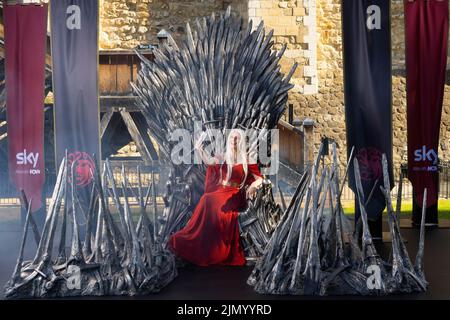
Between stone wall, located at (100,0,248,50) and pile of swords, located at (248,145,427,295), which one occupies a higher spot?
stone wall, located at (100,0,248,50)

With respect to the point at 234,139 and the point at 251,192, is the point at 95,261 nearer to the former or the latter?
the point at 251,192

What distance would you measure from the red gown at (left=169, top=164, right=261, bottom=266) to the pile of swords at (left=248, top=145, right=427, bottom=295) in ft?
2.87

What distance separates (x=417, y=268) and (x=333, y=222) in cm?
74

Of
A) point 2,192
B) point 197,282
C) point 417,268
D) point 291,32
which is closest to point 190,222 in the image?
point 197,282

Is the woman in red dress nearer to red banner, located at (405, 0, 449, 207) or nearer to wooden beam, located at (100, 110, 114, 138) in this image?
red banner, located at (405, 0, 449, 207)

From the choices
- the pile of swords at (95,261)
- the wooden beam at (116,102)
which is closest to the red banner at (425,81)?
the pile of swords at (95,261)

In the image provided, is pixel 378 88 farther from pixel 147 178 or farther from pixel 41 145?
pixel 147 178

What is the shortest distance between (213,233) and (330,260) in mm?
1301

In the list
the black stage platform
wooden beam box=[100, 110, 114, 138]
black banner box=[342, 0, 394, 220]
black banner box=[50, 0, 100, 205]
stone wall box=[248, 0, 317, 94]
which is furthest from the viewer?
stone wall box=[248, 0, 317, 94]

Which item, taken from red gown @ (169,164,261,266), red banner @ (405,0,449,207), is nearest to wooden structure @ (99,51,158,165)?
red banner @ (405,0,449,207)

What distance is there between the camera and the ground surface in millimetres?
6395

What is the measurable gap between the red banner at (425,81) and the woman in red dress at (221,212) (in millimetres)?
2598

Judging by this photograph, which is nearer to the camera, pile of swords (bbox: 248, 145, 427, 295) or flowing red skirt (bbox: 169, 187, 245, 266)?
pile of swords (bbox: 248, 145, 427, 295)

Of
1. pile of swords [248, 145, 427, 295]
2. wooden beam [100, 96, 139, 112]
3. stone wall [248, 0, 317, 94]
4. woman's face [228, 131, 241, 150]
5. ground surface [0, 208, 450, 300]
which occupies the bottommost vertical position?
ground surface [0, 208, 450, 300]
